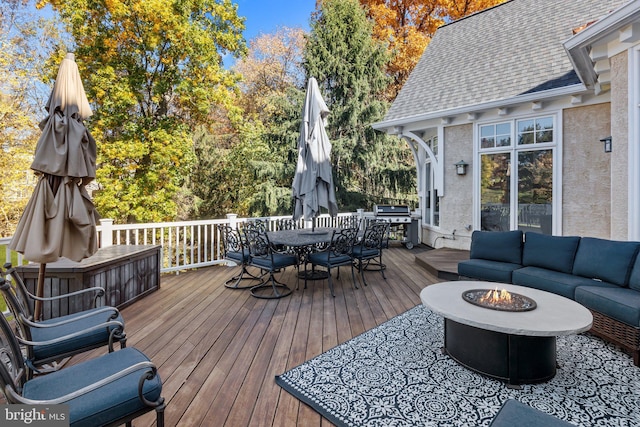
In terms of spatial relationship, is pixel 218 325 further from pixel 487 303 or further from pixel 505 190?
pixel 505 190

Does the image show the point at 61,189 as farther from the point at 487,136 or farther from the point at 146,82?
the point at 146,82

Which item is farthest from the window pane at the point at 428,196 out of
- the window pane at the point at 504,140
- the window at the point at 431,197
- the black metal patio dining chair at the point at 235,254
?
the black metal patio dining chair at the point at 235,254

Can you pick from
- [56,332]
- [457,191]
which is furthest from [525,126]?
[56,332]

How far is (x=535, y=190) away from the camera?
19.7 feet

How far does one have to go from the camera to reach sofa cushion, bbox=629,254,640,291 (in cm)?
314

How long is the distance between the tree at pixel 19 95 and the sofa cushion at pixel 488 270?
10.8 m

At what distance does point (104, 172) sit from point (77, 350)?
8005 millimetres

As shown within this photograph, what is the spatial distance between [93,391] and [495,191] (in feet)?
22.5

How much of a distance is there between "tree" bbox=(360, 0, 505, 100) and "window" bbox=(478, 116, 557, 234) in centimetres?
775

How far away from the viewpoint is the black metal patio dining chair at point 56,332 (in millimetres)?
1913

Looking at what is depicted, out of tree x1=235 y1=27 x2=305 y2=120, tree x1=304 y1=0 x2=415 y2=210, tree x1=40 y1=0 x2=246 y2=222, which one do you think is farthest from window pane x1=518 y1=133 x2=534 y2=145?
tree x1=235 y1=27 x2=305 y2=120

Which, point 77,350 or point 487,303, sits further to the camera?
point 487,303

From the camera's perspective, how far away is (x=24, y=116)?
878 cm

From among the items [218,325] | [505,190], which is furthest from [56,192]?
[505,190]
